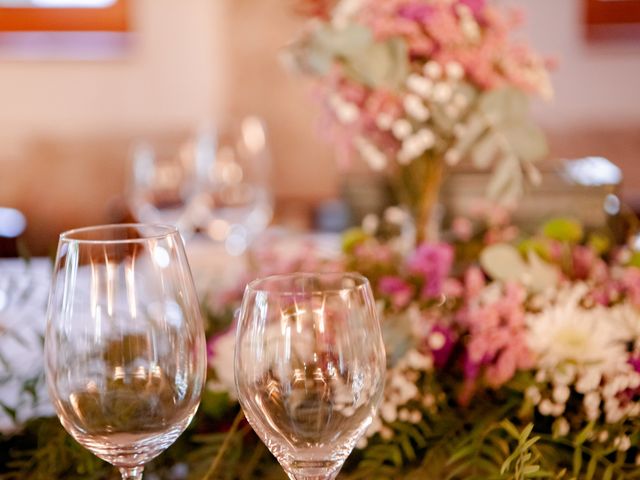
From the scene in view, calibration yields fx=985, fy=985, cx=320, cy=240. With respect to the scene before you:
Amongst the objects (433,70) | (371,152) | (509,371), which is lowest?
(509,371)

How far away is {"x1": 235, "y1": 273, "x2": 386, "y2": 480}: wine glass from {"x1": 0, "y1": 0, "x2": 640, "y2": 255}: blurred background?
2.95 metres

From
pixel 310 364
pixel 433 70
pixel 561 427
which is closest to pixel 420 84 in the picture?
pixel 433 70

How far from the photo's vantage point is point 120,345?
2.00 ft

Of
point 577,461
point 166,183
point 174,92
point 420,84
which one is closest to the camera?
point 577,461

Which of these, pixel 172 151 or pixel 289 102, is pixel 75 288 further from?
pixel 289 102

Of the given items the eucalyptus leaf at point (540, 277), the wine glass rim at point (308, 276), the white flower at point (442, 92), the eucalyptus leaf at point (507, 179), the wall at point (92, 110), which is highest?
the white flower at point (442, 92)

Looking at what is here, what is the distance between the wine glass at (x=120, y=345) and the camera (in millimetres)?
604

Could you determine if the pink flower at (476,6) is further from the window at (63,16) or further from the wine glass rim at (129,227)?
the window at (63,16)

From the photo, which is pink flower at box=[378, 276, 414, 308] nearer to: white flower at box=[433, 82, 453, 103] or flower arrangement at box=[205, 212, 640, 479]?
flower arrangement at box=[205, 212, 640, 479]

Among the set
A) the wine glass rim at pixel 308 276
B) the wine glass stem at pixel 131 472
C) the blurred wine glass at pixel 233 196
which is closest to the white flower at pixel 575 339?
the wine glass rim at pixel 308 276

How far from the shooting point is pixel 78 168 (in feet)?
12.2

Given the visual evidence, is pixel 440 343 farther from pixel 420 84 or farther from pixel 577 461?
pixel 420 84

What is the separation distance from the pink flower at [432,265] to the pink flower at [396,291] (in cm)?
2

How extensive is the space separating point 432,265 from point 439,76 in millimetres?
272
